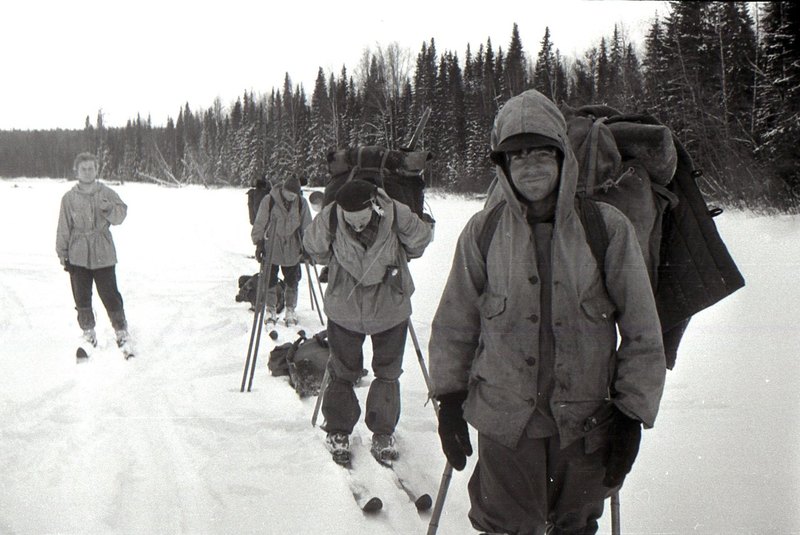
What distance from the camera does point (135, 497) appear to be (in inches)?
115

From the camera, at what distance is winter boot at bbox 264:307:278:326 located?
7211 millimetres

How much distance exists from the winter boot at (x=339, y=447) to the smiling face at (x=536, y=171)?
2.28 m

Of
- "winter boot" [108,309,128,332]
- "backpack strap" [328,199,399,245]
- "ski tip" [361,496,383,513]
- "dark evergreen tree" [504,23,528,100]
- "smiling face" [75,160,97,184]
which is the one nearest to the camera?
"ski tip" [361,496,383,513]

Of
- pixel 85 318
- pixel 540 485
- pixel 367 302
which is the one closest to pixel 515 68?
pixel 367 302

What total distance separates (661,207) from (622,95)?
1802 millimetres

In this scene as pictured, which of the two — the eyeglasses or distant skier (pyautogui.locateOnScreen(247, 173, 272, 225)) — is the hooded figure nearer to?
the eyeglasses

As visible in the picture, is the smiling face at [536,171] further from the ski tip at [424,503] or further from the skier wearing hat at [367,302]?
the ski tip at [424,503]

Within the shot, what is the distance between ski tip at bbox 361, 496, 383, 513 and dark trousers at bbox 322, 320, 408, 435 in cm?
64

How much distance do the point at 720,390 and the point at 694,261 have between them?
2132mm

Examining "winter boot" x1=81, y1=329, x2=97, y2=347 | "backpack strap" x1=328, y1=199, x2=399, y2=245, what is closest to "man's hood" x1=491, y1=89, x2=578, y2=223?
"backpack strap" x1=328, y1=199, x2=399, y2=245

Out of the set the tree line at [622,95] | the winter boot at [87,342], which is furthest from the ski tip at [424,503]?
the winter boot at [87,342]

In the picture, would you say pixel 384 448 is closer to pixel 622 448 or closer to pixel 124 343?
pixel 622 448

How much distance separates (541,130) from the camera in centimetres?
174

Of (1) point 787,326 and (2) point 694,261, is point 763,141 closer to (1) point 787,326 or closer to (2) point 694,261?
(2) point 694,261
